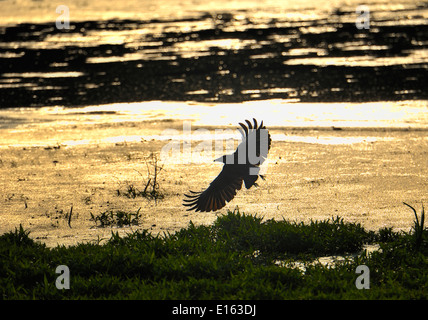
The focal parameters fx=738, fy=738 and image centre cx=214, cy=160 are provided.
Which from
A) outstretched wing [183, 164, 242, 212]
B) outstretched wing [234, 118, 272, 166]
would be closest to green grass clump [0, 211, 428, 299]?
outstretched wing [183, 164, 242, 212]

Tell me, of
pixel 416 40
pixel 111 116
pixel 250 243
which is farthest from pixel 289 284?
pixel 416 40

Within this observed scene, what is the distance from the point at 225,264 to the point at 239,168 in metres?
1.08

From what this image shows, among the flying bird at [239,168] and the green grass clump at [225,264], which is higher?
the flying bird at [239,168]

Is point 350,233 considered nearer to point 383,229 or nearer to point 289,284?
point 383,229

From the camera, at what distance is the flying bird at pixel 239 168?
6.62 meters

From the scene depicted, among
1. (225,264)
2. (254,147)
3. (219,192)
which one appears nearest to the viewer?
(225,264)

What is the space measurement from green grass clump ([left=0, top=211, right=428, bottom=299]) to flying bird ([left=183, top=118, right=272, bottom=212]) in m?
0.28

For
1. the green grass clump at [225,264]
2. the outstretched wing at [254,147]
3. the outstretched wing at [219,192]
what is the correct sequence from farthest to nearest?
the outstretched wing at [219,192], the outstretched wing at [254,147], the green grass clump at [225,264]

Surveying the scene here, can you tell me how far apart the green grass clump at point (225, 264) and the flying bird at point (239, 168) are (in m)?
0.28

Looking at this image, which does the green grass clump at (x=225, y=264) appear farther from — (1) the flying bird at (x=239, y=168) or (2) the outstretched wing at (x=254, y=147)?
(2) the outstretched wing at (x=254, y=147)

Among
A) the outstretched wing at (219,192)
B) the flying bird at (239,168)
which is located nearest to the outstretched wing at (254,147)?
the flying bird at (239,168)

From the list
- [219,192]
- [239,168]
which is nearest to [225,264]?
[219,192]

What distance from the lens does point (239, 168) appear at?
6.70m

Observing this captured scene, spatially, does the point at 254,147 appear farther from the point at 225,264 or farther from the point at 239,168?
the point at 225,264
